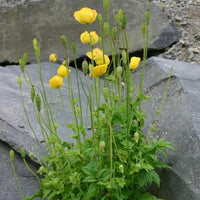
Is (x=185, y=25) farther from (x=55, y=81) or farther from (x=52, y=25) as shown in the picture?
(x=55, y=81)

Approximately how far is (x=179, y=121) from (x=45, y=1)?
2599mm

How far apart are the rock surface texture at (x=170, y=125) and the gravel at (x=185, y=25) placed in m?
1.25

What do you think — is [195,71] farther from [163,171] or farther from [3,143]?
[3,143]

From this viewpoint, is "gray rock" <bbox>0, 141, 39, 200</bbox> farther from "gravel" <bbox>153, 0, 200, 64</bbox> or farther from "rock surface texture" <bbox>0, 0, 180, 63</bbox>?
"gravel" <bbox>153, 0, 200, 64</bbox>

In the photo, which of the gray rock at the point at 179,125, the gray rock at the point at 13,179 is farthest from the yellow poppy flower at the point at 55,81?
the gray rock at the point at 13,179

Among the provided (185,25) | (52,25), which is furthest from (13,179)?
(185,25)

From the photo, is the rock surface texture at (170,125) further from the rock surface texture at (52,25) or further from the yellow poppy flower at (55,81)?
the rock surface texture at (52,25)

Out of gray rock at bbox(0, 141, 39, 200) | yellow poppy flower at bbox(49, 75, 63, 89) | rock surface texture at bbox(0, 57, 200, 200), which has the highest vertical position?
yellow poppy flower at bbox(49, 75, 63, 89)

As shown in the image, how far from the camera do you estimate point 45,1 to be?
3984mm

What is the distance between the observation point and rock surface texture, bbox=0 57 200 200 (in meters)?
1.68

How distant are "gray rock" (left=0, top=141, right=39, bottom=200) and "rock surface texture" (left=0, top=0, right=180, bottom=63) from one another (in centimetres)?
182

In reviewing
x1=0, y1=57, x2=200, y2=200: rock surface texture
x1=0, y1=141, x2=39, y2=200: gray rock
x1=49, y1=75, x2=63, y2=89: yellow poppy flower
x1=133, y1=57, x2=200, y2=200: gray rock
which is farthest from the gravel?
x1=49, y1=75, x2=63, y2=89: yellow poppy flower

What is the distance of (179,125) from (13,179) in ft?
3.34

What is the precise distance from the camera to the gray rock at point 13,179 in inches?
84.7
